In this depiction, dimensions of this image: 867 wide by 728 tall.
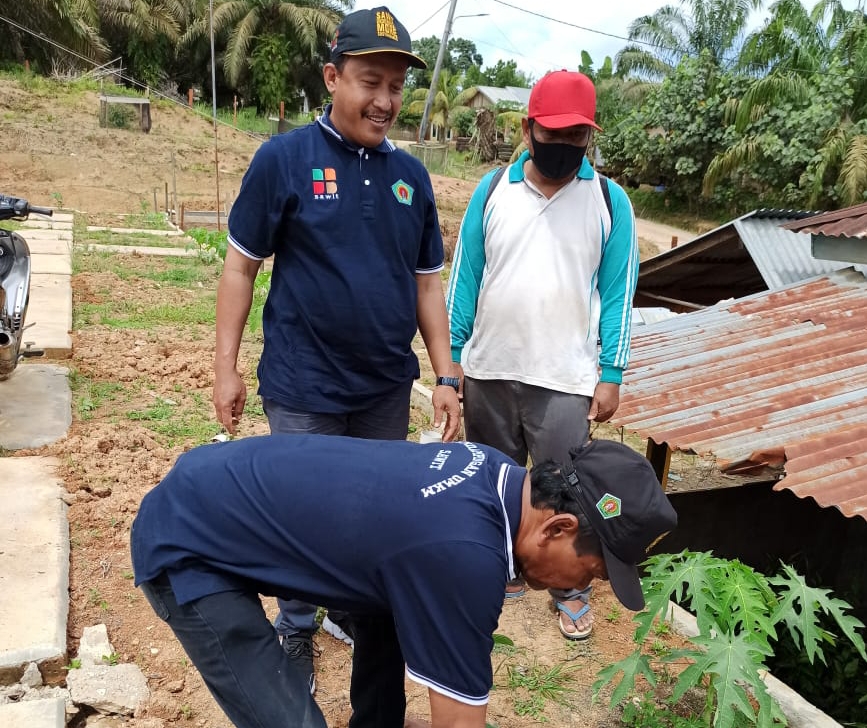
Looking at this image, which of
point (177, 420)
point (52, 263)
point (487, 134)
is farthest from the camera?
point (487, 134)

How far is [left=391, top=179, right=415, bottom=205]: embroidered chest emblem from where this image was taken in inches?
101

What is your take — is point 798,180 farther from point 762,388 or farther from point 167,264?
→ point 762,388

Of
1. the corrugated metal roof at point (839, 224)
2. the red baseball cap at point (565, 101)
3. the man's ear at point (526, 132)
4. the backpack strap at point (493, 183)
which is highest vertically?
the red baseball cap at point (565, 101)

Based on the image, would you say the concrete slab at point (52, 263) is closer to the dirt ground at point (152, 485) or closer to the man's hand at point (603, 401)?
the dirt ground at point (152, 485)

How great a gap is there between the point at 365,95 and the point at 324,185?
0.97 ft

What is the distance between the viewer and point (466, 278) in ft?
10.8

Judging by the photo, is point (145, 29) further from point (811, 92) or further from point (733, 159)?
point (811, 92)

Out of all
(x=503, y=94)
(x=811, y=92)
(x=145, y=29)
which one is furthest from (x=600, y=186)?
(x=503, y=94)

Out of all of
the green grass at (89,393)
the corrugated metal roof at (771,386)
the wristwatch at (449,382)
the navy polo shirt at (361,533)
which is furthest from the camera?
the green grass at (89,393)

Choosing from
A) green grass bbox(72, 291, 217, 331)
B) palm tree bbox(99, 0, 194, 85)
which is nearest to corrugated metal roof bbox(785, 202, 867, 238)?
green grass bbox(72, 291, 217, 331)

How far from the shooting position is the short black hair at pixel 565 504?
5.58 feet

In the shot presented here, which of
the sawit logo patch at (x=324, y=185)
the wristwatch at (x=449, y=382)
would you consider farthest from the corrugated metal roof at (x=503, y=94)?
the sawit logo patch at (x=324, y=185)

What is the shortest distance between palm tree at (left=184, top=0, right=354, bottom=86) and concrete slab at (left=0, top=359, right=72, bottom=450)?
2954 centimetres

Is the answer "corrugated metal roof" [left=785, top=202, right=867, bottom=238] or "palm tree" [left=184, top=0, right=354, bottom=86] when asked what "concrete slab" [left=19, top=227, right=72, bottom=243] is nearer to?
"corrugated metal roof" [left=785, top=202, right=867, bottom=238]
